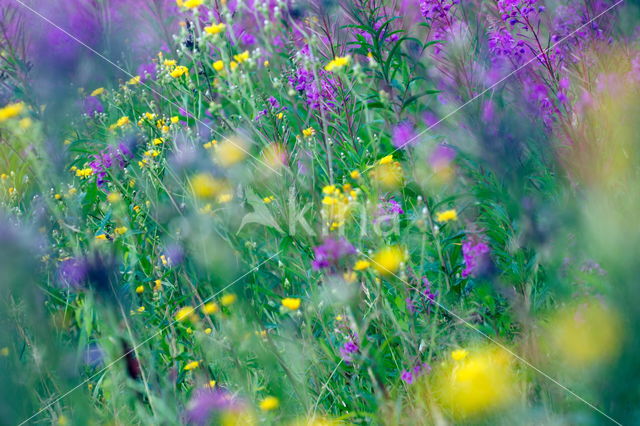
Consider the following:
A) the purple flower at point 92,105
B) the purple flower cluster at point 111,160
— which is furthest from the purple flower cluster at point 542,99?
the purple flower at point 92,105

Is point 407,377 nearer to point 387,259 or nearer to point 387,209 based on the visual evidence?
point 387,259

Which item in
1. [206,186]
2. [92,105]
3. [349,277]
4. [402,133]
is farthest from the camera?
[92,105]

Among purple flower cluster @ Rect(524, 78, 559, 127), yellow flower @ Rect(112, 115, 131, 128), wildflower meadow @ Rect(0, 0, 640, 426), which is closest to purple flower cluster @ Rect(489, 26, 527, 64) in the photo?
wildflower meadow @ Rect(0, 0, 640, 426)

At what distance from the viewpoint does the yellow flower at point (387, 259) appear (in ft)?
3.07

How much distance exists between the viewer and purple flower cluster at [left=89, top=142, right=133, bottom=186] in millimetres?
1346

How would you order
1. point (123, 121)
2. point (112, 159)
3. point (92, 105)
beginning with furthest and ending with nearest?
point (92, 105), point (123, 121), point (112, 159)

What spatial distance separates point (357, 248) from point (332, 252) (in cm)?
8

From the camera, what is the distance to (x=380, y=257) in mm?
940

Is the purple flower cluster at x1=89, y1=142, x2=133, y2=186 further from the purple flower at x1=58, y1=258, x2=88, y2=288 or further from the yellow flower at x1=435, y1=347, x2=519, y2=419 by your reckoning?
the yellow flower at x1=435, y1=347, x2=519, y2=419

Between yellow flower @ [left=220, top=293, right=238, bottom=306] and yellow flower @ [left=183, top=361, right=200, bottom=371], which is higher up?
yellow flower @ [left=220, top=293, right=238, bottom=306]

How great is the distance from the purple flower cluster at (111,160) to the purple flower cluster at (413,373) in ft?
2.56

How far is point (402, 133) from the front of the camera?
1191mm

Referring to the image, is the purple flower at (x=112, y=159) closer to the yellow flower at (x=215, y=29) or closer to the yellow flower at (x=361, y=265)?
the yellow flower at (x=215, y=29)

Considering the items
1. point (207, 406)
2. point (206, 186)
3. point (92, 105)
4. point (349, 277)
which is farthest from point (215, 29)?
point (92, 105)
